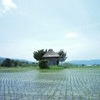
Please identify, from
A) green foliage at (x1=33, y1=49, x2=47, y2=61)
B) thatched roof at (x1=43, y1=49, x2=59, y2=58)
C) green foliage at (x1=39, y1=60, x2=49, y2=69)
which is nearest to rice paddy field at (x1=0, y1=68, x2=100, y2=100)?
green foliage at (x1=39, y1=60, x2=49, y2=69)

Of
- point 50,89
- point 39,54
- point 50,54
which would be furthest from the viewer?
point 39,54

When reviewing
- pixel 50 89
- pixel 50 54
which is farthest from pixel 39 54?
pixel 50 89

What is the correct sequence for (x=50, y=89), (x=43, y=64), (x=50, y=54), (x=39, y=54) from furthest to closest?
1. (x=39, y=54)
2. (x=50, y=54)
3. (x=43, y=64)
4. (x=50, y=89)

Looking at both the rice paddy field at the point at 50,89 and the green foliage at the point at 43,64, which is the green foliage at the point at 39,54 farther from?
the rice paddy field at the point at 50,89

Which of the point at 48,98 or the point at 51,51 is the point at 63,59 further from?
the point at 48,98

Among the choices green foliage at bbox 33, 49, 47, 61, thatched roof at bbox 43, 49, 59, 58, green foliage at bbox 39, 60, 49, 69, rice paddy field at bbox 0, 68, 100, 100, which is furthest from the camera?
green foliage at bbox 33, 49, 47, 61

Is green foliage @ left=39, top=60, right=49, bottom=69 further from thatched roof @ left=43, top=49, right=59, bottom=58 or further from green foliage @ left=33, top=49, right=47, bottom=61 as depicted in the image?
green foliage @ left=33, top=49, right=47, bottom=61

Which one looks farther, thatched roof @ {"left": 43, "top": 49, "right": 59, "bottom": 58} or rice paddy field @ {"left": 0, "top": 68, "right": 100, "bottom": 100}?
thatched roof @ {"left": 43, "top": 49, "right": 59, "bottom": 58}

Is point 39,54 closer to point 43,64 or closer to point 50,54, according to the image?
point 50,54

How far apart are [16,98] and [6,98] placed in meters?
0.41

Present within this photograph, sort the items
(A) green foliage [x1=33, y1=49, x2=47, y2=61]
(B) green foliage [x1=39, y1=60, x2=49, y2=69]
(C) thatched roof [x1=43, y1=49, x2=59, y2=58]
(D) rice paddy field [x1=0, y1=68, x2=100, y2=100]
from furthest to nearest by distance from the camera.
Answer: (A) green foliage [x1=33, y1=49, x2=47, y2=61]
(C) thatched roof [x1=43, y1=49, x2=59, y2=58]
(B) green foliage [x1=39, y1=60, x2=49, y2=69]
(D) rice paddy field [x1=0, y1=68, x2=100, y2=100]

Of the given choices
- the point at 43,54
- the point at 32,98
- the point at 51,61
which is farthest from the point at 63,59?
the point at 32,98

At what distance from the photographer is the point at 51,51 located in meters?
59.5

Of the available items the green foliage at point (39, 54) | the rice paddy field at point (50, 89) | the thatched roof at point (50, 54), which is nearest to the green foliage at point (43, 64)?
the thatched roof at point (50, 54)
